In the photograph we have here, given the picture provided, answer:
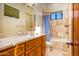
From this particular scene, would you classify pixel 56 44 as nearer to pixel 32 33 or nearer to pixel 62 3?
pixel 32 33

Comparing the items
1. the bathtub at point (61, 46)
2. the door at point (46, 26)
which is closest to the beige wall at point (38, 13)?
the door at point (46, 26)

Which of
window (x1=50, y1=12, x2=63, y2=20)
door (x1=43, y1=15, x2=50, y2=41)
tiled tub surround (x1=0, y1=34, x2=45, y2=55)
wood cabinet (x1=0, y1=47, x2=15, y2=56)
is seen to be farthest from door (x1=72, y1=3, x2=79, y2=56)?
wood cabinet (x1=0, y1=47, x2=15, y2=56)

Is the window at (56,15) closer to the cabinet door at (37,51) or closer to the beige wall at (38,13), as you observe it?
the beige wall at (38,13)

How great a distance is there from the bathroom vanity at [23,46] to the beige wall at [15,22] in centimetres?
11

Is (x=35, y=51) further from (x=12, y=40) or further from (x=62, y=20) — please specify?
(x=62, y=20)

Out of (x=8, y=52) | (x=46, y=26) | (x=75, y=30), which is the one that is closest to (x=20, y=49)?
(x=8, y=52)

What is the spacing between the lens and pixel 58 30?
1.74m

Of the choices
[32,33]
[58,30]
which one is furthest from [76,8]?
[32,33]

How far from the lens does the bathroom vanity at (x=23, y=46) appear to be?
1.42 m

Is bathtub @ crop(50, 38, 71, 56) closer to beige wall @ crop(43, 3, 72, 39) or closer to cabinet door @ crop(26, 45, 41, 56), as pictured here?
beige wall @ crop(43, 3, 72, 39)

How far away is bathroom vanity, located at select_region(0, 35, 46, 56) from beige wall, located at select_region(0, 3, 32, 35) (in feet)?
0.38

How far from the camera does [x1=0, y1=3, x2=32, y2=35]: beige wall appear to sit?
5.42 ft

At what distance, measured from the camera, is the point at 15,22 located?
1730mm

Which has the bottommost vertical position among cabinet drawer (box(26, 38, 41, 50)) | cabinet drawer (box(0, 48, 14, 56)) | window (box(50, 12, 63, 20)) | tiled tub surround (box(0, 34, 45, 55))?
cabinet drawer (box(0, 48, 14, 56))
